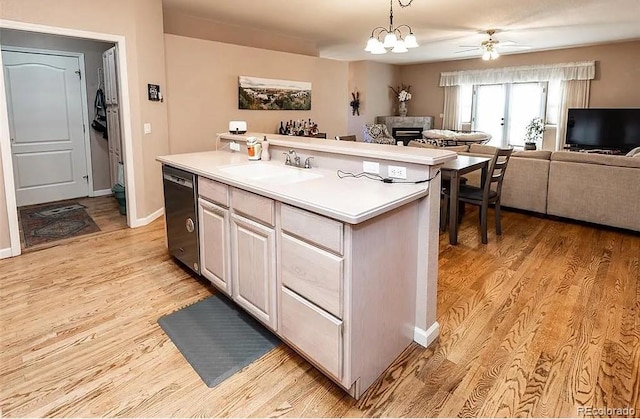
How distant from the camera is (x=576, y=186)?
434 centimetres

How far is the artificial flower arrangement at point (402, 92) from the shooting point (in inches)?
405

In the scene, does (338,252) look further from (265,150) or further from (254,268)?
(265,150)

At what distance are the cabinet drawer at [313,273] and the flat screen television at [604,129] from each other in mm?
7770

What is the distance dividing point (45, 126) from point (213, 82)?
2.31m

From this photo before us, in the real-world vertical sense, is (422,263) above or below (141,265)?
above

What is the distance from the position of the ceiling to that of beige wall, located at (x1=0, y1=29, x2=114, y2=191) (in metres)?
1.39

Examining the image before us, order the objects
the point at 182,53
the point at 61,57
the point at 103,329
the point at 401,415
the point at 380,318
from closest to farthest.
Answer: the point at 401,415
the point at 380,318
the point at 103,329
the point at 182,53
the point at 61,57

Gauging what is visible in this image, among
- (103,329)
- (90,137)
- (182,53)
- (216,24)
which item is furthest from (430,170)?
(90,137)

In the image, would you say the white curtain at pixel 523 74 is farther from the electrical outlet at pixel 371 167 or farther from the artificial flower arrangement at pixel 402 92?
the electrical outlet at pixel 371 167

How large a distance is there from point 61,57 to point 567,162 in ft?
21.1

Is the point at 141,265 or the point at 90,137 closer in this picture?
the point at 141,265

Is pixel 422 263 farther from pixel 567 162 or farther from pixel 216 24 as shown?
pixel 216 24

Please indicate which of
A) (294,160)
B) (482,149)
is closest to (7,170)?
(294,160)

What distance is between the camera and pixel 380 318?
74.8 inches
